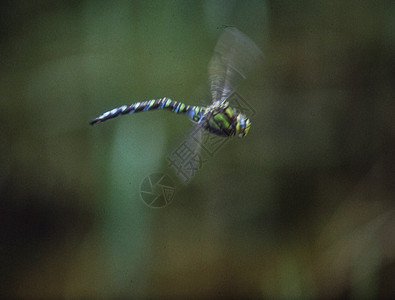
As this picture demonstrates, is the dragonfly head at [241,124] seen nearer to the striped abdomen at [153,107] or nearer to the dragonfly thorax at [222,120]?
the dragonfly thorax at [222,120]

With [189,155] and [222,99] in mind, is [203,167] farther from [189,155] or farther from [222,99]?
[222,99]

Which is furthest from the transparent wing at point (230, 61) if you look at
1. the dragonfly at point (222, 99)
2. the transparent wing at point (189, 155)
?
the transparent wing at point (189, 155)

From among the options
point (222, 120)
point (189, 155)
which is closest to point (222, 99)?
point (222, 120)

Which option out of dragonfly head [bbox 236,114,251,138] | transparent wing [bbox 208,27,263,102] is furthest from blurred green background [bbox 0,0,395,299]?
dragonfly head [bbox 236,114,251,138]

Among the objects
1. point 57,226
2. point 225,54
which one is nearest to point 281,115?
point 225,54

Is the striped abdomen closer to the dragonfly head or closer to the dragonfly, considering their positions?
the dragonfly

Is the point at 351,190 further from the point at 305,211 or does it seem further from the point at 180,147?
the point at 180,147
